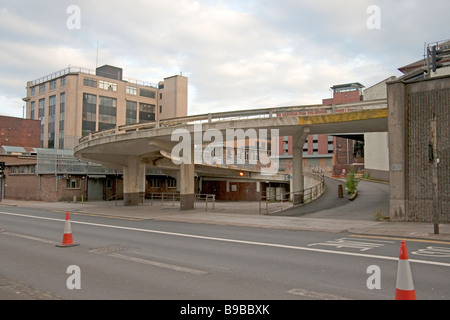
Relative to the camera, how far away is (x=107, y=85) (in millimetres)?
74125

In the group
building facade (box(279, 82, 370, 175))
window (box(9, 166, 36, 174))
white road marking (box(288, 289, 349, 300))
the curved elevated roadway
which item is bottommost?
white road marking (box(288, 289, 349, 300))

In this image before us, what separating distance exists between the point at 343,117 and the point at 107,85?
6402 centimetres

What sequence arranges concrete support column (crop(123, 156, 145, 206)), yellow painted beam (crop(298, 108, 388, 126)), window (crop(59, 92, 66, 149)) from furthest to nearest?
window (crop(59, 92, 66, 149)), concrete support column (crop(123, 156, 145, 206)), yellow painted beam (crop(298, 108, 388, 126))

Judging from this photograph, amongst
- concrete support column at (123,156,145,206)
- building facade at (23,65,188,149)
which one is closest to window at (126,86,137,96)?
building facade at (23,65,188,149)

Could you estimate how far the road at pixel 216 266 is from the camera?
19.7 feet

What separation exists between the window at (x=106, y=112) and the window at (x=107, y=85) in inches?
79.2

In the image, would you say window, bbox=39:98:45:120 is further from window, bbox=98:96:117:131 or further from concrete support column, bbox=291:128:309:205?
concrete support column, bbox=291:128:309:205

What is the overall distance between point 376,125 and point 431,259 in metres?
13.6

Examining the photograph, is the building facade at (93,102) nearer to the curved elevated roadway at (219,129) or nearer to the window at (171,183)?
the window at (171,183)

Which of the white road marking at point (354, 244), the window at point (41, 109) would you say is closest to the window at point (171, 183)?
the window at point (41, 109)

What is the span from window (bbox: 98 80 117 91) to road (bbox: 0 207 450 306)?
2542 inches

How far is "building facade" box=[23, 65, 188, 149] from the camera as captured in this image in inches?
2719

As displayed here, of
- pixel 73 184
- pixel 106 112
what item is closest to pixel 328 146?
pixel 106 112

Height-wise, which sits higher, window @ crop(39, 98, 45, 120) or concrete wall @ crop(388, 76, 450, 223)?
window @ crop(39, 98, 45, 120)
